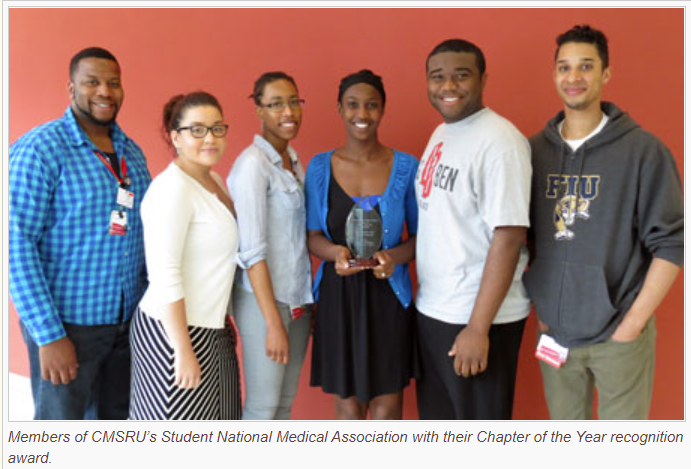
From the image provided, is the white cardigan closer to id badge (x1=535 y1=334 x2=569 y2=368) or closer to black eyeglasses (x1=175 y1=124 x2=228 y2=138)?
black eyeglasses (x1=175 y1=124 x2=228 y2=138)

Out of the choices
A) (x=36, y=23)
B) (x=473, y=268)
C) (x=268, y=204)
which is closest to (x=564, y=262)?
(x=473, y=268)

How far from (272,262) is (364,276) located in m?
0.39

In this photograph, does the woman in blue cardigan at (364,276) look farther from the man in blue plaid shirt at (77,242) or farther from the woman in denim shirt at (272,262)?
the man in blue plaid shirt at (77,242)

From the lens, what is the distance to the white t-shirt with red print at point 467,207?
1.78 meters

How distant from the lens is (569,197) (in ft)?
6.23

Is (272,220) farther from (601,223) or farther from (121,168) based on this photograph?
(601,223)

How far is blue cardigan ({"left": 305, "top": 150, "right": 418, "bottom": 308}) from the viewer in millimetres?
2129

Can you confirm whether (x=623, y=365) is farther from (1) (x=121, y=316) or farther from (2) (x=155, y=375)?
(1) (x=121, y=316)

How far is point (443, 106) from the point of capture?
1938mm

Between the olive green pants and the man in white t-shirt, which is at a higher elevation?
the man in white t-shirt

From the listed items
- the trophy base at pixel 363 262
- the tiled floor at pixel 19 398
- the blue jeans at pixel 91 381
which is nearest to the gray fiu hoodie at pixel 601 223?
the trophy base at pixel 363 262

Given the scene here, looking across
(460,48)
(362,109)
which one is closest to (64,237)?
(362,109)

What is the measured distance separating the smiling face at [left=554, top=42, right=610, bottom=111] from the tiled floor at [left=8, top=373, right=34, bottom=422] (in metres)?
3.76

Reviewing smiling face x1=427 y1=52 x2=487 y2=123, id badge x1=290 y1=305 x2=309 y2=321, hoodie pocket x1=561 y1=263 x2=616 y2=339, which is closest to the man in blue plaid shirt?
id badge x1=290 y1=305 x2=309 y2=321
